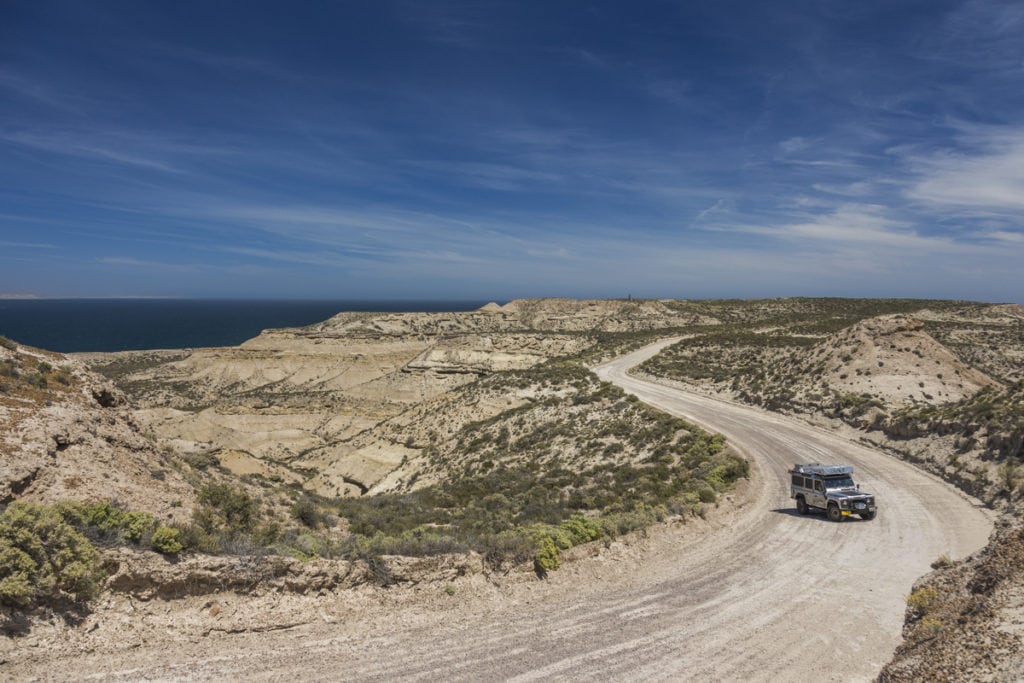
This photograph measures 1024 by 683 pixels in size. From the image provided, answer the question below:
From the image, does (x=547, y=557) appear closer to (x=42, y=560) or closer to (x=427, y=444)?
(x=42, y=560)

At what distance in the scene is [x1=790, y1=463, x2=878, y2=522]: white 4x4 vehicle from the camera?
17.9 m

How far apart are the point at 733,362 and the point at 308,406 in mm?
44050

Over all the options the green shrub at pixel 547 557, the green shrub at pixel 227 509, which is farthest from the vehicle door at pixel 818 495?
the green shrub at pixel 227 509

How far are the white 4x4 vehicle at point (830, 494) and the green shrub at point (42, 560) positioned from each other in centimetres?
2044

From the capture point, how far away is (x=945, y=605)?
10.2 m

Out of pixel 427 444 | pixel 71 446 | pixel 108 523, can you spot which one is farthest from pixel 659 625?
pixel 427 444

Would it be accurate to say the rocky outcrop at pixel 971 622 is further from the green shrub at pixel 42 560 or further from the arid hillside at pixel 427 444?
the green shrub at pixel 42 560

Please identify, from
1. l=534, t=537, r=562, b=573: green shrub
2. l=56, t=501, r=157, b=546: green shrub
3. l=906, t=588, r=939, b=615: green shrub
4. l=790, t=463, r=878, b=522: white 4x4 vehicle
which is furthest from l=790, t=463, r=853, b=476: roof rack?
l=56, t=501, r=157, b=546: green shrub

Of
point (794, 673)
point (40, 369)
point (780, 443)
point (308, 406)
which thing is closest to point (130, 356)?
point (308, 406)

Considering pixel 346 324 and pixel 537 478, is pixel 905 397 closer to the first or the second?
pixel 537 478

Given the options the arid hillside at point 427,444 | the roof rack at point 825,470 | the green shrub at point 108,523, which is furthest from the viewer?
the roof rack at point 825,470

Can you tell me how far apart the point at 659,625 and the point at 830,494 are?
10.7 m

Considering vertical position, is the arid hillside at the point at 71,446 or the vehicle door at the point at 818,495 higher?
the arid hillside at the point at 71,446

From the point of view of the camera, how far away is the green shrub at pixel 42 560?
843cm
